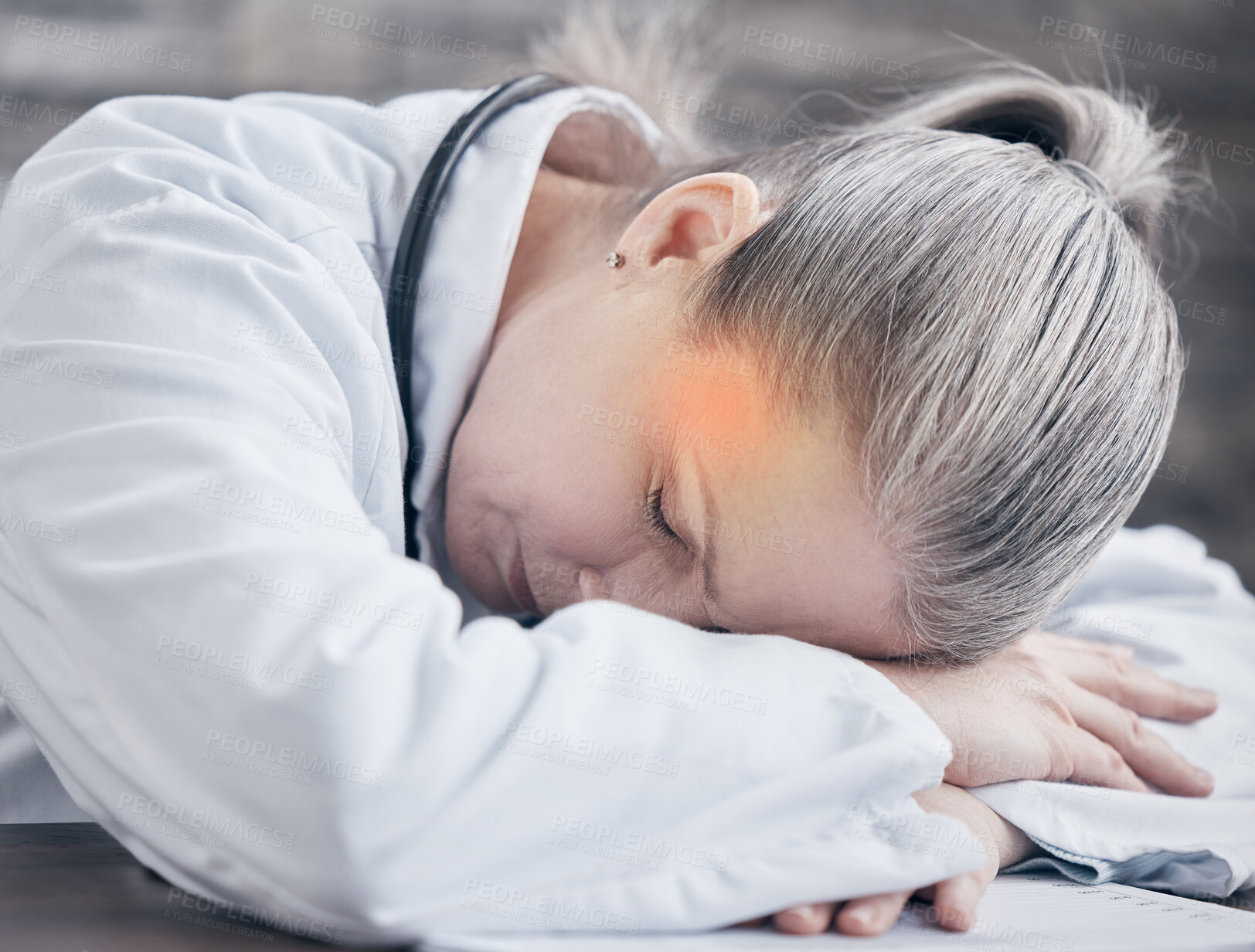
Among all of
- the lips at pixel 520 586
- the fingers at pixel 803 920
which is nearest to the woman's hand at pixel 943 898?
the fingers at pixel 803 920

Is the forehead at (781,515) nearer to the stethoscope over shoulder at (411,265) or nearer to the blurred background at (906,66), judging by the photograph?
the stethoscope over shoulder at (411,265)

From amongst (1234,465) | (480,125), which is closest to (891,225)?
(480,125)

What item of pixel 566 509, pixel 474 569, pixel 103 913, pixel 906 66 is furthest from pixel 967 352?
pixel 906 66

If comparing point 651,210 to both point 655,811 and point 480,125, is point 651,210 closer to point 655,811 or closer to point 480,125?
point 480,125

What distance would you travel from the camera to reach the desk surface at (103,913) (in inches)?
15.2

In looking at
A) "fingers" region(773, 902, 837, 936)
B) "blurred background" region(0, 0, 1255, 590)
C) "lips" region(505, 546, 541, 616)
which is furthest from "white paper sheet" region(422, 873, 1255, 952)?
"blurred background" region(0, 0, 1255, 590)

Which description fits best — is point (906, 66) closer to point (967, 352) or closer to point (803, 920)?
point (967, 352)

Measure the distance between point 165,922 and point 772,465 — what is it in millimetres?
313

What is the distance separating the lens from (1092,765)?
61 cm

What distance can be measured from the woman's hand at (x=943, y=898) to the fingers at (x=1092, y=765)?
0.07m

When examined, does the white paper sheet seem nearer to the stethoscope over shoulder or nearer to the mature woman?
the mature woman

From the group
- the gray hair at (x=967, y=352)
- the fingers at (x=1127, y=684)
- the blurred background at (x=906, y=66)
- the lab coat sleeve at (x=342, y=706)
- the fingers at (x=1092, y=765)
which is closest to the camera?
the lab coat sleeve at (x=342, y=706)

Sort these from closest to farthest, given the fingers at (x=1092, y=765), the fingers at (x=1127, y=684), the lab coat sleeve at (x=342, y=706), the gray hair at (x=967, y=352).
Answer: the lab coat sleeve at (x=342, y=706)
the gray hair at (x=967, y=352)
the fingers at (x=1092, y=765)
the fingers at (x=1127, y=684)

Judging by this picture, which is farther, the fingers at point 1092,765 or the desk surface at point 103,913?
the fingers at point 1092,765
